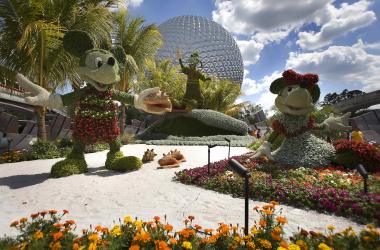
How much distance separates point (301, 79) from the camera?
7.61m

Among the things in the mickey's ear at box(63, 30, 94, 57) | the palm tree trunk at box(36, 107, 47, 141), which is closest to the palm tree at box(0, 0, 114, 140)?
the palm tree trunk at box(36, 107, 47, 141)

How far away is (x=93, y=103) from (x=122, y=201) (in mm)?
3205

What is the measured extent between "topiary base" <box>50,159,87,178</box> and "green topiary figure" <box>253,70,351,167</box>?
4.38 metres

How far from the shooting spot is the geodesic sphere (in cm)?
4331

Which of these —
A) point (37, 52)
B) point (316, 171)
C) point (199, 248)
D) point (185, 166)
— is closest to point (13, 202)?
point (199, 248)

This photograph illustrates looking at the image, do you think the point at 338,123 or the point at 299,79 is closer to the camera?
the point at 299,79

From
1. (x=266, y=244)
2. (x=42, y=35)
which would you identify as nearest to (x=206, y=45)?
(x=42, y=35)

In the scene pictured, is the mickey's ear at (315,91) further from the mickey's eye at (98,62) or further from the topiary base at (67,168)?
the topiary base at (67,168)

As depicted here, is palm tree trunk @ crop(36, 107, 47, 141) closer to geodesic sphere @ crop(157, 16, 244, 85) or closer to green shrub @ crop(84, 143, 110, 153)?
green shrub @ crop(84, 143, 110, 153)

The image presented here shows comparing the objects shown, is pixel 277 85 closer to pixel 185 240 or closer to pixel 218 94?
pixel 185 240

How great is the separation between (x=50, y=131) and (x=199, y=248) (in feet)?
54.5

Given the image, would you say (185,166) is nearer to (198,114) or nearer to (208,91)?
(198,114)

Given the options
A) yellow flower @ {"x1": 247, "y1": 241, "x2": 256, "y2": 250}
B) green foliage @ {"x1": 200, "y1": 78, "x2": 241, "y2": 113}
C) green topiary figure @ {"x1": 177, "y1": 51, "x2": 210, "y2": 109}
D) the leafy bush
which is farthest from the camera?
green foliage @ {"x1": 200, "y1": 78, "x2": 241, "y2": 113}

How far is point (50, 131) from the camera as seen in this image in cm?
1731
